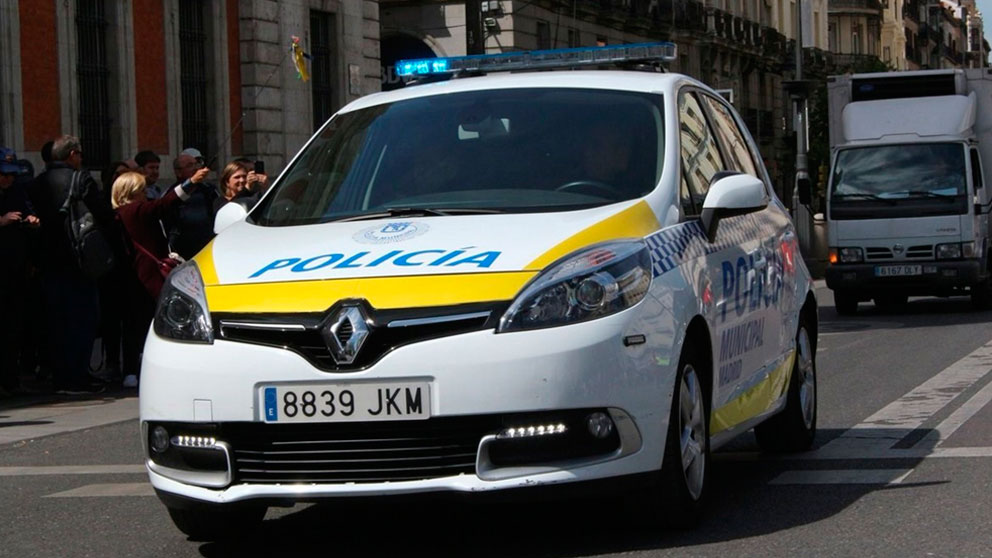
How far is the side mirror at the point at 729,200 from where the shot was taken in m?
6.89

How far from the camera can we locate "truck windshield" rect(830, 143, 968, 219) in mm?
21297

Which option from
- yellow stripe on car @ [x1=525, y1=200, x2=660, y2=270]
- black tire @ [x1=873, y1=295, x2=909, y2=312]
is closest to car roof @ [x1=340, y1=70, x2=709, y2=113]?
yellow stripe on car @ [x1=525, y1=200, x2=660, y2=270]

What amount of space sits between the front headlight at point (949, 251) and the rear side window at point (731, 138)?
13041 mm

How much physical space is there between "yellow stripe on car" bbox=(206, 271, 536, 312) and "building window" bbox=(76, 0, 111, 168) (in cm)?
1805

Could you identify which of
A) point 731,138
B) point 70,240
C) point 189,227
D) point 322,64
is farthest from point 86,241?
point 322,64

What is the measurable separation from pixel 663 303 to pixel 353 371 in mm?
1105

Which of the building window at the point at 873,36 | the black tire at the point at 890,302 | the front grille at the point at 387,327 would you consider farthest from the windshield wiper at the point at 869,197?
the building window at the point at 873,36

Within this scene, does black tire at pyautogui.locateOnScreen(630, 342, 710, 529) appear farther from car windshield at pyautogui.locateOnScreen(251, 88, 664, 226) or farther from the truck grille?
the truck grille

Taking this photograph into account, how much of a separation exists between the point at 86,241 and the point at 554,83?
666cm

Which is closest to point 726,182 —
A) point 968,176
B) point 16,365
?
point 16,365

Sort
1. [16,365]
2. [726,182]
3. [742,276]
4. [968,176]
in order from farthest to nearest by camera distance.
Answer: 1. [968,176]
2. [16,365]
3. [742,276]
4. [726,182]

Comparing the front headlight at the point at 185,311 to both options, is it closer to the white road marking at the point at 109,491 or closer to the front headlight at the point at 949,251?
the white road marking at the point at 109,491

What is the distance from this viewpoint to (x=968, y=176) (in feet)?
69.4

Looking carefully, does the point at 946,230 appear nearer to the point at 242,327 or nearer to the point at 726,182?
the point at 726,182
